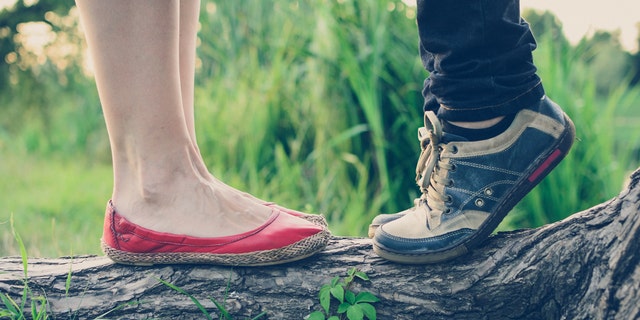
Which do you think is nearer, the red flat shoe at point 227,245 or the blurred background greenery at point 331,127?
the red flat shoe at point 227,245

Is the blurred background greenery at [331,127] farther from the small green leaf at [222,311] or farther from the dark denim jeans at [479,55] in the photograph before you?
the dark denim jeans at [479,55]

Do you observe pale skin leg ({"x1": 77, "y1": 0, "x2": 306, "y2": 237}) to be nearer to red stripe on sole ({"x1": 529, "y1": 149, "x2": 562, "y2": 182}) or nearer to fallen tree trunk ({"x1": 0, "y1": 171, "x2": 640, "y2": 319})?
fallen tree trunk ({"x1": 0, "y1": 171, "x2": 640, "y2": 319})

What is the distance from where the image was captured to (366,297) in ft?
4.19

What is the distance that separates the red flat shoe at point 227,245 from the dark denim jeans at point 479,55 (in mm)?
441

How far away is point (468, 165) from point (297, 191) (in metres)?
1.60

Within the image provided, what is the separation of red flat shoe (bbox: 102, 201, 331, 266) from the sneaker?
188 millimetres

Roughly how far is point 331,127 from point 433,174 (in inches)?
58.9

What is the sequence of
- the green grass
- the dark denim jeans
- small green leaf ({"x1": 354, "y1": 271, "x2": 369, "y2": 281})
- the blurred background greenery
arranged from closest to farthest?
the dark denim jeans → small green leaf ({"x1": 354, "y1": 271, "x2": 369, "y2": 281}) → the green grass → the blurred background greenery

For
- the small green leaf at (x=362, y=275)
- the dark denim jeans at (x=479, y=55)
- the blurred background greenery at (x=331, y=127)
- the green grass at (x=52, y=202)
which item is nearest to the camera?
the dark denim jeans at (x=479, y=55)

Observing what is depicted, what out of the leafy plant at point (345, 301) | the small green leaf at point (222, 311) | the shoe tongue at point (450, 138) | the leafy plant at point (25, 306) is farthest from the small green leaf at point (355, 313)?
the leafy plant at point (25, 306)

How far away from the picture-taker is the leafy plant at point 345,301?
1249 millimetres

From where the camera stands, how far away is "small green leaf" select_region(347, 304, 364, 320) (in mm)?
1230

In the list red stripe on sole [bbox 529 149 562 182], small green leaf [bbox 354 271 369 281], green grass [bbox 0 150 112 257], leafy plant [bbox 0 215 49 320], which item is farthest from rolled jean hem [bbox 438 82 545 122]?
green grass [bbox 0 150 112 257]

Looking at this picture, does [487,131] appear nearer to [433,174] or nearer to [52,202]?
[433,174]
